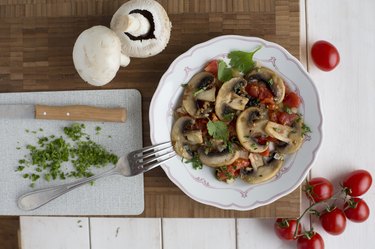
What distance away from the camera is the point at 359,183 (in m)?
1.58

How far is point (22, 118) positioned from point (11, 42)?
0.24 m

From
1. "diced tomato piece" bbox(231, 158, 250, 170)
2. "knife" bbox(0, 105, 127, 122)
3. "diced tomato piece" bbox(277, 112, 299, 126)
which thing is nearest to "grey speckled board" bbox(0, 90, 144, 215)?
"knife" bbox(0, 105, 127, 122)

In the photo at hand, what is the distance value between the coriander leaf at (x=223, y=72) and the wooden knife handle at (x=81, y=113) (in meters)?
0.30

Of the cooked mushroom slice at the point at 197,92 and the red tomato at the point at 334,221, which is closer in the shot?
the cooked mushroom slice at the point at 197,92

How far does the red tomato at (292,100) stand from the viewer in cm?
142

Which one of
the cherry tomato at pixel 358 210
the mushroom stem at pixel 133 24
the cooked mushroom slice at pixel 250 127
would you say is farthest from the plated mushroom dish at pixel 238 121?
the cherry tomato at pixel 358 210

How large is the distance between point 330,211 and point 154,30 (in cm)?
80

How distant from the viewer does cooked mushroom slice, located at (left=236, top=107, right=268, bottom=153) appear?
141 centimetres

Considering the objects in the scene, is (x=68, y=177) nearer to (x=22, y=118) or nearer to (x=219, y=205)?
(x=22, y=118)

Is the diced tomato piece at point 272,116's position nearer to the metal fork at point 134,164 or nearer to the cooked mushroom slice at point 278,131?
the cooked mushroom slice at point 278,131

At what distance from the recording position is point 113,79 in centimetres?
150

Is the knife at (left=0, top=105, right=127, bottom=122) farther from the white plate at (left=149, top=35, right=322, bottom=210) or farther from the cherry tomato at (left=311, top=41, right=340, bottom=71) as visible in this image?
the cherry tomato at (left=311, top=41, right=340, bottom=71)

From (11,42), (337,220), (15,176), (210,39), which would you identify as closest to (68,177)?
(15,176)

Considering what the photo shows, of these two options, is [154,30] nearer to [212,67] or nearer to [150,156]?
[212,67]
